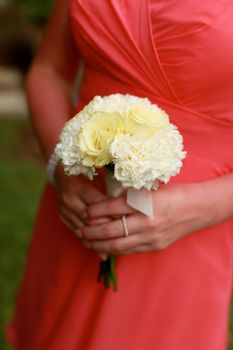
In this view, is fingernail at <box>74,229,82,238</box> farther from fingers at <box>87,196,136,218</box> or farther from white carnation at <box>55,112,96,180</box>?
white carnation at <box>55,112,96,180</box>

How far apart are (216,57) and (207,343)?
0.90 metres

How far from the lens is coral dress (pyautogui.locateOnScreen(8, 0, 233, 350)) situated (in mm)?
1911

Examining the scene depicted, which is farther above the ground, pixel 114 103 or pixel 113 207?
pixel 114 103

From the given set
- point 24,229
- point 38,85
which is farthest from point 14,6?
point 38,85

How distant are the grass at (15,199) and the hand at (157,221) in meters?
1.93

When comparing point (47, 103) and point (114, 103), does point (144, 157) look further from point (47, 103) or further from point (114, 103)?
point (47, 103)

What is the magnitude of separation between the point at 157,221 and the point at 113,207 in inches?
5.2

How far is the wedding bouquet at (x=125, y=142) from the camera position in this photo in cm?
172

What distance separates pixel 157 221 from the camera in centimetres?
195

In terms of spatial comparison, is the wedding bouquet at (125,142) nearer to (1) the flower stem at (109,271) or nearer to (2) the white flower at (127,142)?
(2) the white flower at (127,142)

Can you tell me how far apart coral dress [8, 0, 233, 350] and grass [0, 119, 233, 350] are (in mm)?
1572

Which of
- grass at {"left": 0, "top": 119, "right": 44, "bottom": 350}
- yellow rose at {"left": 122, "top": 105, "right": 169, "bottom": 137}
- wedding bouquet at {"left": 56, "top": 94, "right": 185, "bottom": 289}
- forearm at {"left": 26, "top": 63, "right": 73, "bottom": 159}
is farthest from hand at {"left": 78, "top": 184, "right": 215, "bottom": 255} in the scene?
grass at {"left": 0, "top": 119, "right": 44, "bottom": 350}

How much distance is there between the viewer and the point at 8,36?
8.27 m

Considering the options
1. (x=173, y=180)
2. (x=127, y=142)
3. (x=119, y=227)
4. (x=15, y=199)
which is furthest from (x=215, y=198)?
(x=15, y=199)
